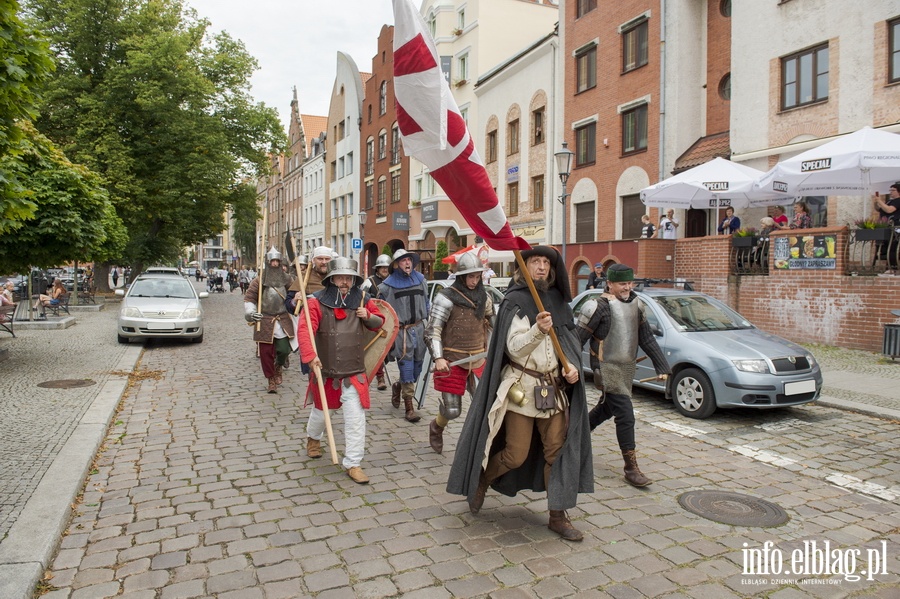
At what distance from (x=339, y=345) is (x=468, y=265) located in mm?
1444

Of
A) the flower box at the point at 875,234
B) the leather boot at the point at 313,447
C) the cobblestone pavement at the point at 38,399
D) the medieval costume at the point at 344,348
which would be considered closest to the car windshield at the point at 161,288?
the cobblestone pavement at the point at 38,399

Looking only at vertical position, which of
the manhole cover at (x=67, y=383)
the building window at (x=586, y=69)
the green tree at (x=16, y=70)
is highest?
the building window at (x=586, y=69)

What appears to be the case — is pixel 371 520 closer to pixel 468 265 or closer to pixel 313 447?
pixel 313 447

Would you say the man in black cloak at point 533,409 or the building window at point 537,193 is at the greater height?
the building window at point 537,193

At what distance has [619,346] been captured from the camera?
211 inches

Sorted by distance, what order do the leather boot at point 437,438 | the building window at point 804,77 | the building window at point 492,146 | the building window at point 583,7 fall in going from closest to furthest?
the leather boot at point 437,438 < the building window at point 804,77 < the building window at point 583,7 < the building window at point 492,146

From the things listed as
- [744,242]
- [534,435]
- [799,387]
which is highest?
[744,242]

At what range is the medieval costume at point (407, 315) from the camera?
25.1ft

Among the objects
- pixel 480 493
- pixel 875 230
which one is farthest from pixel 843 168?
pixel 480 493

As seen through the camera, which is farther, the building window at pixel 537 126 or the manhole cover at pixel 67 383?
the building window at pixel 537 126

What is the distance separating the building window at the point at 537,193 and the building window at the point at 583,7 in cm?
609

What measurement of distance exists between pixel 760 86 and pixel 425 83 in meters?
16.1

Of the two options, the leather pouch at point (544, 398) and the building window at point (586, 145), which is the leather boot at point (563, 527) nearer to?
the leather pouch at point (544, 398)

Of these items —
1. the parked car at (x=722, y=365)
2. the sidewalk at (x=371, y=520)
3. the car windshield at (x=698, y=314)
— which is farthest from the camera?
the car windshield at (x=698, y=314)
